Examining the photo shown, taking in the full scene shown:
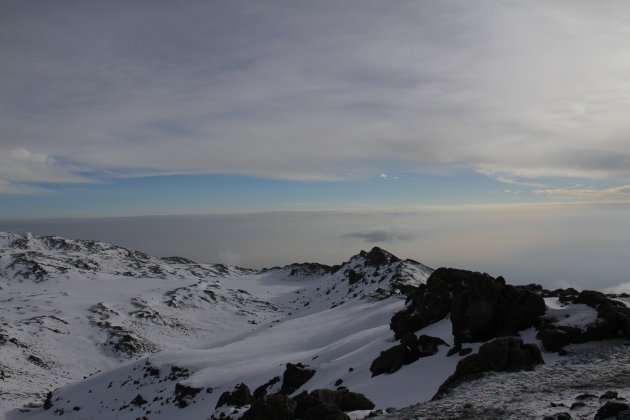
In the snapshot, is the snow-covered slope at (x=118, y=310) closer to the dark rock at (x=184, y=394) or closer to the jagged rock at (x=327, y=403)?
the dark rock at (x=184, y=394)

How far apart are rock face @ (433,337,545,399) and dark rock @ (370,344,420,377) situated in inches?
267

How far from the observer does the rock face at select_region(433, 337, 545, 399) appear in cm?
1582

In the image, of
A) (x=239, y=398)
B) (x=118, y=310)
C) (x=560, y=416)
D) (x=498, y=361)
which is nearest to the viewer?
(x=560, y=416)

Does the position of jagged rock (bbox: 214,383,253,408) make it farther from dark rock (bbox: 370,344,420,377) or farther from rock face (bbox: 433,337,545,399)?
rock face (bbox: 433,337,545,399)

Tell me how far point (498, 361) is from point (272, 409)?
10.2 metres

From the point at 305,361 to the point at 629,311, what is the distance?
25307mm

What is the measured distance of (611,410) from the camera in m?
9.73

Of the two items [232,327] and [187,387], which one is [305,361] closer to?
[187,387]

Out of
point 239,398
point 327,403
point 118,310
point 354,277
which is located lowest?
point 118,310

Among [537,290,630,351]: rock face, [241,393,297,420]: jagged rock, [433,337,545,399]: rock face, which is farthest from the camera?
[537,290,630,351]: rock face

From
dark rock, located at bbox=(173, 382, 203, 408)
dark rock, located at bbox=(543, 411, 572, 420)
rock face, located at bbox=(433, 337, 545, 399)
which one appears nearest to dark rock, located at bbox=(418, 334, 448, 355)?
rock face, located at bbox=(433, 337, 545, 399)

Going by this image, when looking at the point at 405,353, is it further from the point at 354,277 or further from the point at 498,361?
the point at 354,277

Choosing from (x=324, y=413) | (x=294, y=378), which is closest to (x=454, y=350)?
(x=324, y=413)

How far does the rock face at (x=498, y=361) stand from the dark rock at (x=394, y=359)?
678cm
